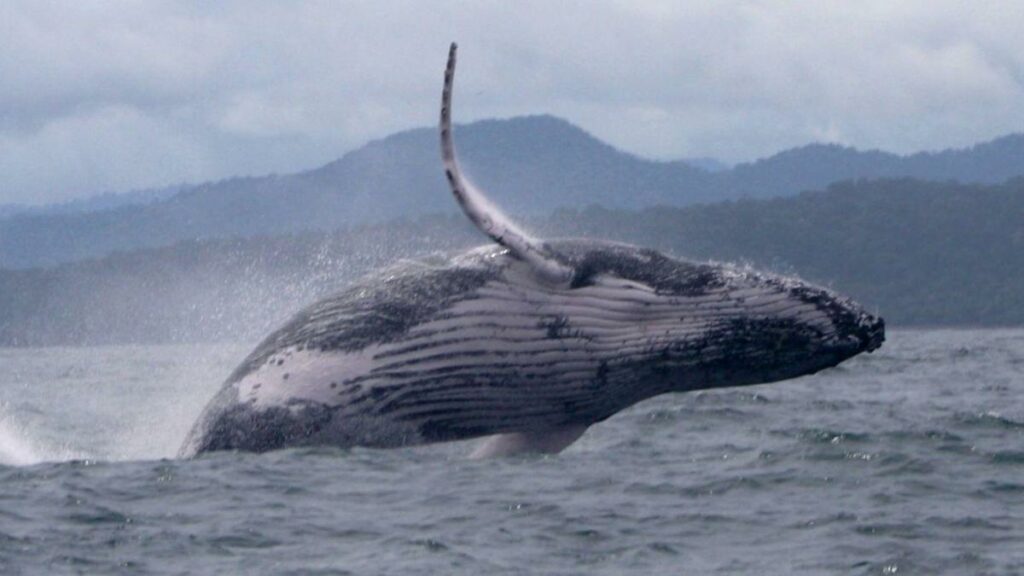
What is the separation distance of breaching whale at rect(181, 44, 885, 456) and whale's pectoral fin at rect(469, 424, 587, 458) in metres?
A: 0.13

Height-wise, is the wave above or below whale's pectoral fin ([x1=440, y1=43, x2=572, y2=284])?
below

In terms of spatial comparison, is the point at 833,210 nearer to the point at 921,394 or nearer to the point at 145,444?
the point at 921,394

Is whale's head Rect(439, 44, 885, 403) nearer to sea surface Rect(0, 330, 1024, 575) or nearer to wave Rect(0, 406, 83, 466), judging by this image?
sea surface Rect(0, 330, 1024, 575)

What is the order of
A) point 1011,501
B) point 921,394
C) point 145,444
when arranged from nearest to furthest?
1. point 1011,501
2. point 145,444
3. point 921,394

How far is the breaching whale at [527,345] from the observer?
1097 centimetres

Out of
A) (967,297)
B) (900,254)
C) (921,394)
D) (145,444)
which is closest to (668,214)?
(900,254)

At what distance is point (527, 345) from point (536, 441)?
774mm

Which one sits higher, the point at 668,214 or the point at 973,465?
the point at 668,214

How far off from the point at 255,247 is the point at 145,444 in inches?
4960

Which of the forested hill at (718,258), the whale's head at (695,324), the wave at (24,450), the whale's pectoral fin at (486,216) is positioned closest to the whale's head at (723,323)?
the whale's head at (695,324)

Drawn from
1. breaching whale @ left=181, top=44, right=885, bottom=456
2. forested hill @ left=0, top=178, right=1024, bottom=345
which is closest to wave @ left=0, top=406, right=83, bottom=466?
breaching whale @ left=181, top=44, right=885, bottom=456

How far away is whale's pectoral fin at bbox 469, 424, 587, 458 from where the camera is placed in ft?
37.4

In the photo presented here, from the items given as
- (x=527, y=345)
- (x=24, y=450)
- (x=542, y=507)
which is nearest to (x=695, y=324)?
(x=527, y=345)

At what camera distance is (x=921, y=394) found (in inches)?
855
